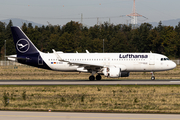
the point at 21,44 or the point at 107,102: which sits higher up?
the point at 21,44

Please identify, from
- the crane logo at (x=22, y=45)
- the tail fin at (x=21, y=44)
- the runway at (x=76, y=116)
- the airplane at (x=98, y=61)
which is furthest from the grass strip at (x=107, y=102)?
the crane logo at (x=22, y=45)

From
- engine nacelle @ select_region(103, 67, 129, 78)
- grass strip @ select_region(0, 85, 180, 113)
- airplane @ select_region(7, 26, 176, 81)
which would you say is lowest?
grass strip @ select_region(0, 85, 180, 113)

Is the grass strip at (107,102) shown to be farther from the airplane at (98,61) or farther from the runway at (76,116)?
the airplane at (98,61)

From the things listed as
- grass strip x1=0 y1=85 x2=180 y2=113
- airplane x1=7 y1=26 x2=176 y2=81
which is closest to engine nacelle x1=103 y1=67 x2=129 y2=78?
airplane x1=7 y1=26 x2=176 y2=81

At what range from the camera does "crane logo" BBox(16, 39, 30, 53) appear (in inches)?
1693

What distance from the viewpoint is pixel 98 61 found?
41.4 meters

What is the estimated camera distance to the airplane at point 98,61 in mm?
39625

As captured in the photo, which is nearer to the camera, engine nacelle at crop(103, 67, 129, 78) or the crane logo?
engine nacelle at crop(103, 67, 129, 78)

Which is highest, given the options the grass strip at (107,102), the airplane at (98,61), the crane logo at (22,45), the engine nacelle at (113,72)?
the crane logo at (22,45)

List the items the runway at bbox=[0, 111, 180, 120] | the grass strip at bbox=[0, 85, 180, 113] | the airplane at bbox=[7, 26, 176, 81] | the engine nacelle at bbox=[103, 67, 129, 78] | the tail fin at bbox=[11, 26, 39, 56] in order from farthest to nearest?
the tail fin at bbox=[11, 26, 39, 56] < the airplane at bbox=[7, 26, 176, 81] < the engine nacelle at bbox=[103, 67, 129, 78] < the grass strip at bbox=[0, 85, 180, 113] < the runway at bbox=[0, 111, 180, 120]

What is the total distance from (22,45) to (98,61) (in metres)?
12.1

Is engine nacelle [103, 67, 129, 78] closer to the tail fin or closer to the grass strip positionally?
the grass strip

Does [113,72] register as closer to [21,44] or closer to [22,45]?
[22,45]

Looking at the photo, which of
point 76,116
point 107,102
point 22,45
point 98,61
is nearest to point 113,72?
point 98,61
